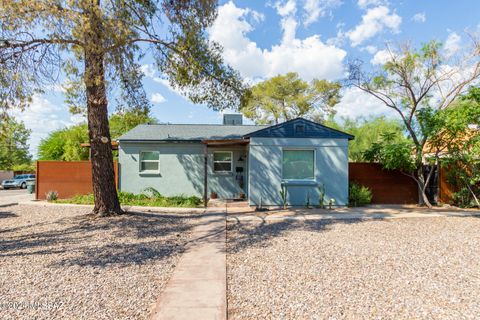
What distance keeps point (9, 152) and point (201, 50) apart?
1764 inches

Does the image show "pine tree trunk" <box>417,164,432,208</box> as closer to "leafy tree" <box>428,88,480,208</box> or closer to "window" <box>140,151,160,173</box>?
"leafy tree" <box>428,88,480,208</box>

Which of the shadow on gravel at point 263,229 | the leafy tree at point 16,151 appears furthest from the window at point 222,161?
the leafy tree at point 16,151

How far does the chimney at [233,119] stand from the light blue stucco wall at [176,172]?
4.11 metres

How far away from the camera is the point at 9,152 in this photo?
40.1 metres

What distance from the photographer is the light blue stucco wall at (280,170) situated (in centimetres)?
1130

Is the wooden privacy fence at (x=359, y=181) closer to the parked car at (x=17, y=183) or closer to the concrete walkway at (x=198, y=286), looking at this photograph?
the concrete walkway at (x=198, y=286)

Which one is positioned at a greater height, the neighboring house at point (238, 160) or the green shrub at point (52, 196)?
the neighboring house at point (238, 160)

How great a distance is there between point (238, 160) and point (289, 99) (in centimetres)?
1826

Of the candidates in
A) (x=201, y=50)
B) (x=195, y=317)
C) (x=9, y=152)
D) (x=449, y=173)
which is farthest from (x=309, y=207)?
(x=9, y=152)

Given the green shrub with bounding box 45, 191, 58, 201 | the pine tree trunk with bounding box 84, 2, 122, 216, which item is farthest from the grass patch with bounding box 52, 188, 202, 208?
the pine tree trunk with bounding box 84, 2, 122, 216

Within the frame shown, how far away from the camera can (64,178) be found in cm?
1363

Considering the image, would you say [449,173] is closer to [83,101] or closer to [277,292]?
[277,292]

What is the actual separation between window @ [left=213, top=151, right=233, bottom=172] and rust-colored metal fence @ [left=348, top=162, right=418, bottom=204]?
552cm

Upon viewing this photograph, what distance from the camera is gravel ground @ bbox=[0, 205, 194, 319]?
3463 millimetres
